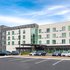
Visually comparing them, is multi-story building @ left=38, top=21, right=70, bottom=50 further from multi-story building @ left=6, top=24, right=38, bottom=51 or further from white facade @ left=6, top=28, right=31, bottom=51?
white facade @ left=6, top=28, right=31, bottom=51

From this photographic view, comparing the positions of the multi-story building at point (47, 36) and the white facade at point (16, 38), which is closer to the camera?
the multi-story building at point (47, 36)

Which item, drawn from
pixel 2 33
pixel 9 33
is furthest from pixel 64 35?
pixel 2 33

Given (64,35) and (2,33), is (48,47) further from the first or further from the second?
(2,33)

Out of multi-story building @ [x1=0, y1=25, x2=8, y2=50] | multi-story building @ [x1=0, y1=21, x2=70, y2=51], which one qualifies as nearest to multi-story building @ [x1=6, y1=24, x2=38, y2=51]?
multi-story building @ [x1=0, y1=21, x2=70, y2=51]

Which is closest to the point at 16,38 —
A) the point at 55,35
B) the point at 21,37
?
the point at 21,37

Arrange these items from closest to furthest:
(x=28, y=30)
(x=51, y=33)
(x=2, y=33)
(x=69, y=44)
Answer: (x=69, y=44) → (x=51, y=33) → (x=28, y=30) → (x=2, y=33)

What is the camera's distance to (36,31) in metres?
104

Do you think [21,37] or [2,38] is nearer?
[21,37]

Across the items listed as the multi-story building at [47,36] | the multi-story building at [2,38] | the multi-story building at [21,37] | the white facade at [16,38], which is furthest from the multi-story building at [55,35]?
the multi-story building at [2,38]

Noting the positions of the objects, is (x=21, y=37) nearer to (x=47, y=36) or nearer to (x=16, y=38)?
(x=16, y=38)

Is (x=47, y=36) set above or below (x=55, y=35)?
below

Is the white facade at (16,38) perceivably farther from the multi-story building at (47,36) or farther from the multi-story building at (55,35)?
the multi-story building at (55,35)

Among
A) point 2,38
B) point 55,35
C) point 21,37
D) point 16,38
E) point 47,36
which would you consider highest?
point 2,38

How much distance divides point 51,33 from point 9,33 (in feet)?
80.5
